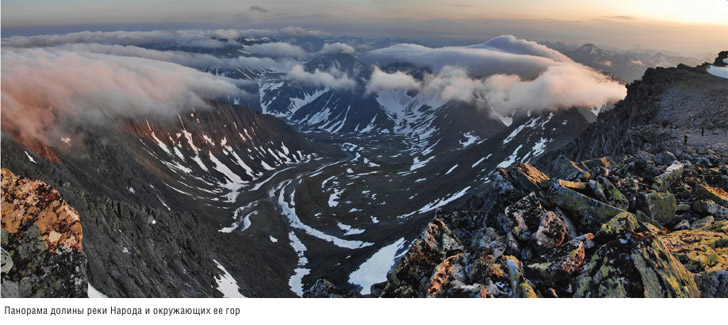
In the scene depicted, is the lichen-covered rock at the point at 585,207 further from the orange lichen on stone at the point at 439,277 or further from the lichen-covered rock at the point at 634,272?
the orange lichen on stone at the point at 439,277

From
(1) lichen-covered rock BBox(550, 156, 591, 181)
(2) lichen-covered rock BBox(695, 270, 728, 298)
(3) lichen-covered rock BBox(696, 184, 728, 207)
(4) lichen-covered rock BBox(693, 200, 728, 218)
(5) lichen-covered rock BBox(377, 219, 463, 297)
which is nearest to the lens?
(2) lichen-covered rock BBox(695, 270, 728, 298)

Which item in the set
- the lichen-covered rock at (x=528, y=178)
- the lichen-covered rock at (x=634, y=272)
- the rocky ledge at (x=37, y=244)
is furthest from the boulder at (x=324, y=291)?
the lichen-covered rock at (x=634, y=272)

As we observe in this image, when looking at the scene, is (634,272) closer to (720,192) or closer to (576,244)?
(576,244)

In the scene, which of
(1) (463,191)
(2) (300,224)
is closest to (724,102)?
(1) (463,191)

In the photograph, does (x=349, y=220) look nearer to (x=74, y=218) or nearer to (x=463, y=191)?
(x=463, y=191)

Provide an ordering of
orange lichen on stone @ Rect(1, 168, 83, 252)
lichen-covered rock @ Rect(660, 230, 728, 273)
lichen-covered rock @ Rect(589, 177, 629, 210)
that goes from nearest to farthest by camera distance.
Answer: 1. orange lichen on stone @ Rect(1, 168, 83, 252)
2. lichen-covered rock @ Rect(660, 230, 728, 273)
3. lichen-covered rock @ Rect(589, 177, 629, 210)

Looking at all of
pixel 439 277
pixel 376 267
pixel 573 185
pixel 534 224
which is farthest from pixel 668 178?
pixel 376 267

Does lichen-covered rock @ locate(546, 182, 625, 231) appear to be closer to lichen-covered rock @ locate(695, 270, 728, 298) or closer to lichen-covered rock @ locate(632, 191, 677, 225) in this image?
lichen-covered rock @ locate(695, 270, 728, 298)

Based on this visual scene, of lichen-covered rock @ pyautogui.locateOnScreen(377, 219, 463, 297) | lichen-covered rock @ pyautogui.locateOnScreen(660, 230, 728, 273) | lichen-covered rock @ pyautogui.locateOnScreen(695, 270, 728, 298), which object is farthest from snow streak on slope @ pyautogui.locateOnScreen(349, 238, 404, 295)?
lichen-covered rock @ pyautogui.locateOnScreen(695, 270, 728, 298)
